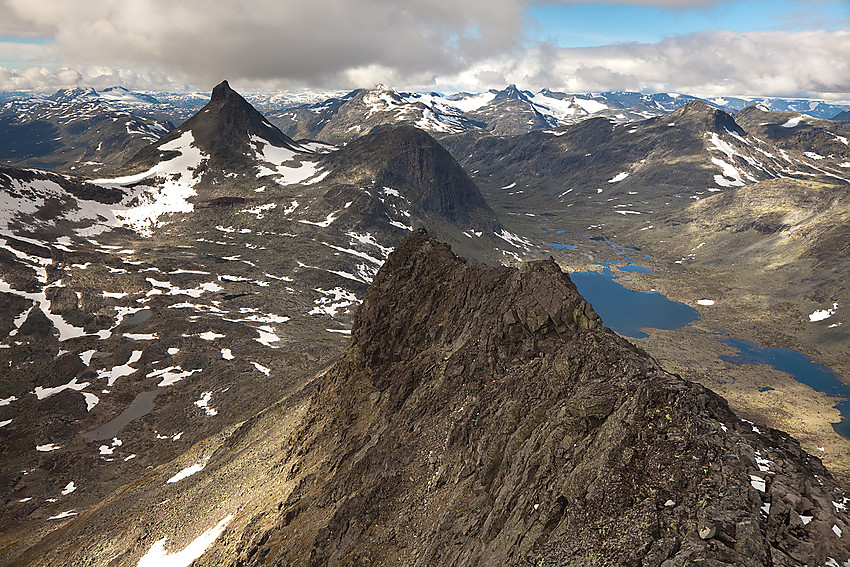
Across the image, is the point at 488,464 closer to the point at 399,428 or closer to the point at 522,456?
the point at 522,456

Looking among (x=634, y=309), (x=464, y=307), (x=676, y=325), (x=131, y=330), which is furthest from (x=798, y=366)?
(x=131, y=330)

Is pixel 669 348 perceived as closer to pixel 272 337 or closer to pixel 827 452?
pixel 827 452

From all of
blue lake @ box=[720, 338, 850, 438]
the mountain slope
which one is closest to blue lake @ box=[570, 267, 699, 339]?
blue lake @ box=[720, 338, 850, 438]

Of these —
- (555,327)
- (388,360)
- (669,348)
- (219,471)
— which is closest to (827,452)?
(669,348)

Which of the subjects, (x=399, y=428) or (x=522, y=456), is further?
(x=399, y=428)

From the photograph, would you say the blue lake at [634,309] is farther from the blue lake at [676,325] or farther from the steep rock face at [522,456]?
the steep rock face at [522,456]
